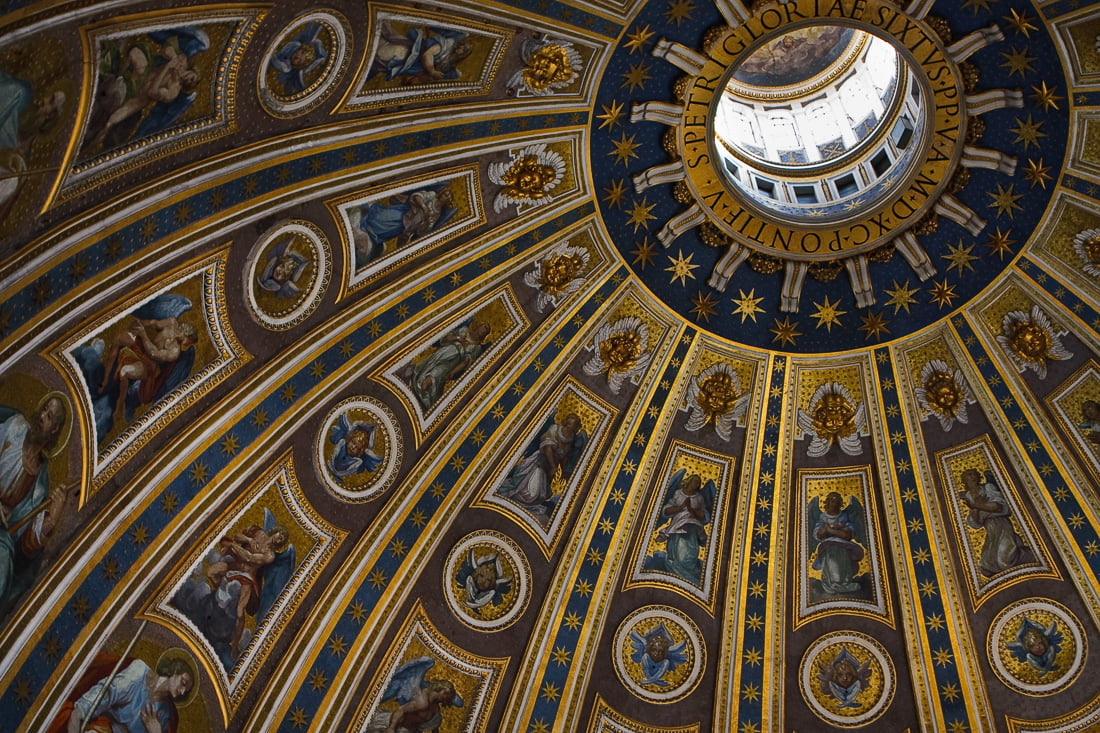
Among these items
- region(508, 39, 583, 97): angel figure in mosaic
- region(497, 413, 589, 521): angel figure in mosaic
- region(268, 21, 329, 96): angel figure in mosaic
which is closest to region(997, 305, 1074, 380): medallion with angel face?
region(497, 413, 589, 521): angel figure in mosaic

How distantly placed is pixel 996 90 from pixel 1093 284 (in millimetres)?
3544

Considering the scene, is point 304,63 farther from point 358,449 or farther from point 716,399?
point 716,399

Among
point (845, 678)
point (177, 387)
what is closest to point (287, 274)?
point (177, 387)

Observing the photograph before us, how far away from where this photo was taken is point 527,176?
1769 cm

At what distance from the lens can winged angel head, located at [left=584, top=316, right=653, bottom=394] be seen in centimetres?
1931

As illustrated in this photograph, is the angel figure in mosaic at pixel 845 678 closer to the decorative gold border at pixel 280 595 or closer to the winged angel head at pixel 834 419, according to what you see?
the winged angel head at pixel 834 419

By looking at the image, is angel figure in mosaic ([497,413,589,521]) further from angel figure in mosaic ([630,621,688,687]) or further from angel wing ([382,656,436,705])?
angel wing ([382,656,436,705])

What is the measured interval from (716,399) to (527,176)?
5171 millimetres

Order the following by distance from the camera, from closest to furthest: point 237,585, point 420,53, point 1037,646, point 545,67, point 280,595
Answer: point 420,53, point 237,585, point 545,67, point 280,595, point 1037,646

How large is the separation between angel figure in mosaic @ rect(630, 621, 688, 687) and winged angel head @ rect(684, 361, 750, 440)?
352 cm

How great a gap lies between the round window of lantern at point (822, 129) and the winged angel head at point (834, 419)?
244 cm

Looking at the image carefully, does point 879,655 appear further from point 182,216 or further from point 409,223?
point 182,216

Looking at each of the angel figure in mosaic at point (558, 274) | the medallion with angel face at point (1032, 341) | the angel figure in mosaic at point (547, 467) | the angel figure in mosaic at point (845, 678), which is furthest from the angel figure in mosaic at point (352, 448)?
the medallion with angel face at point (1032, 341)

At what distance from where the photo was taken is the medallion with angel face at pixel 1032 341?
1856cm
